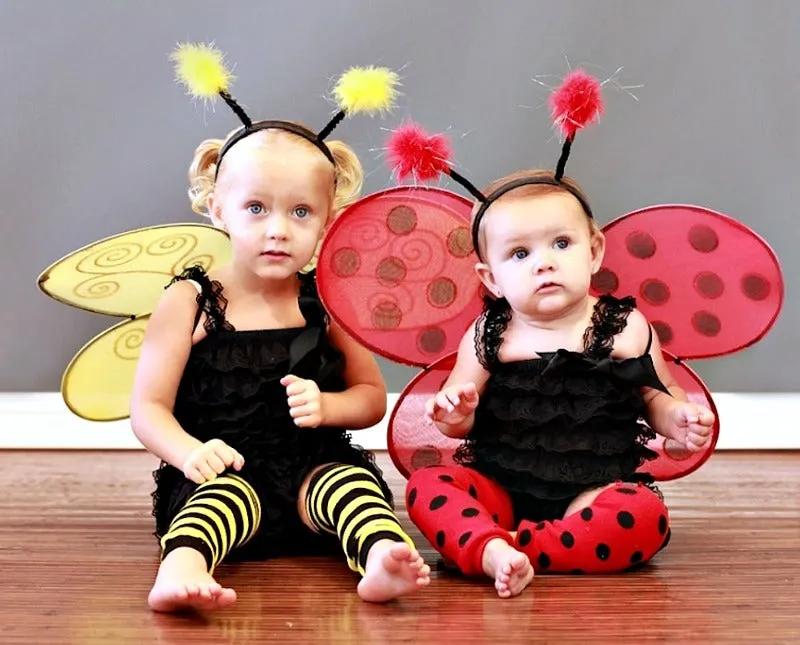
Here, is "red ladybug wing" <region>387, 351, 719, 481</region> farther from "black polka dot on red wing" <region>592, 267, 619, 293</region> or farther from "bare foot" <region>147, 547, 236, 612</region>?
"bare foot" <region>147, 547, 236, 612</region>

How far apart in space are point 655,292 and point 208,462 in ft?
1.79

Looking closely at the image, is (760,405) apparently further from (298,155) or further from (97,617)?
(97,617)

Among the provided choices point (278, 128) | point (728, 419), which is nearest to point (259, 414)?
point (278, 128)

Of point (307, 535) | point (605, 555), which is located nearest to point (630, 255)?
point (605, 555)

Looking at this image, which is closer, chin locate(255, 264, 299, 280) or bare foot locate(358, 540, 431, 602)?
bare foot locate(358, 540, 431, 602)

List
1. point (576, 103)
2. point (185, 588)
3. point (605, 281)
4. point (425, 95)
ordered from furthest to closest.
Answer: point (425, 95) < point (605, 281) < point (576, 103) < point (185, 588)

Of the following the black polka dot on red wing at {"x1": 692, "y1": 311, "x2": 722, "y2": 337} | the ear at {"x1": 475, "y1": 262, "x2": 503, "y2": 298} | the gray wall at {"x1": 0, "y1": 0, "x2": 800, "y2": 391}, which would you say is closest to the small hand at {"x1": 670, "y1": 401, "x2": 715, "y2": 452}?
the black polka dot on red wing at {"x1": 692, "y1": 311, "x2": 722, "y2": 337}

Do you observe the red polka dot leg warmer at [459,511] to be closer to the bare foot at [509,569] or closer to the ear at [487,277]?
the bare foot at [509,569]

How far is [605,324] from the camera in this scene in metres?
1.12

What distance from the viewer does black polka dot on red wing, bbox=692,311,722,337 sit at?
1194 millimetres

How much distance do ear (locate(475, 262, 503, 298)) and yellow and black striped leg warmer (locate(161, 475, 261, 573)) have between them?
34 cm

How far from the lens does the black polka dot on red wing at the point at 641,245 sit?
1204 mm

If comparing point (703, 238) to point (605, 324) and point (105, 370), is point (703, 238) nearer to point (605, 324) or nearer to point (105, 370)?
point (605, 324)

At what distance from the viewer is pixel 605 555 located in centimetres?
103
